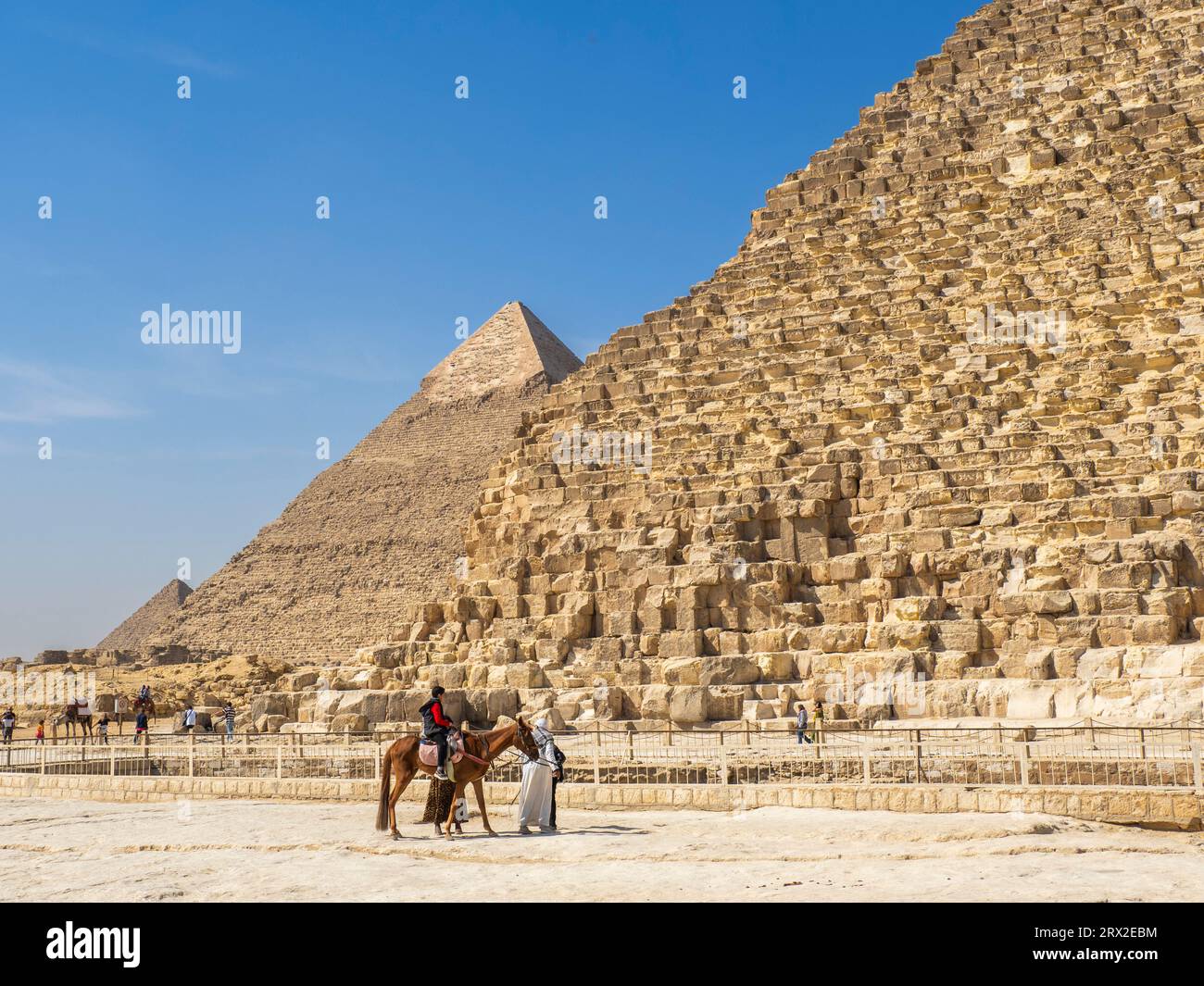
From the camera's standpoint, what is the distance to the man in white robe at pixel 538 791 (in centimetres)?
1005

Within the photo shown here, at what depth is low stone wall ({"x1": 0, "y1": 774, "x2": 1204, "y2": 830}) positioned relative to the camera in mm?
9500

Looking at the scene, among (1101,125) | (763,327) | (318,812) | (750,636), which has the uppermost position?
(1101,125)

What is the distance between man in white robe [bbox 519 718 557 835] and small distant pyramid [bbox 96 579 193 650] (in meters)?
83.0

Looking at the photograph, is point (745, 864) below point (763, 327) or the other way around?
below

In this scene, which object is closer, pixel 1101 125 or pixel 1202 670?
pixel 1202 670

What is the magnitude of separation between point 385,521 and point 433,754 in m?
69.9

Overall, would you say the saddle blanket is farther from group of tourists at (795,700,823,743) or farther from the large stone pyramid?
the large stone pyramid

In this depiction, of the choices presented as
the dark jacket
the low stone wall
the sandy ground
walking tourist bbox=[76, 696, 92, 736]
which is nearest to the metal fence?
the low stone wall

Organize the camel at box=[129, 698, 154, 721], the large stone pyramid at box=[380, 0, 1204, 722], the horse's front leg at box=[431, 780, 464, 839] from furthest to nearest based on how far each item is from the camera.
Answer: the camel at box=[129, 698, 154, 721] → the large stone pyramid at box=[380, 0, 1204, 722] → the horse's front leg at box=[431, 780, 464, 839]
